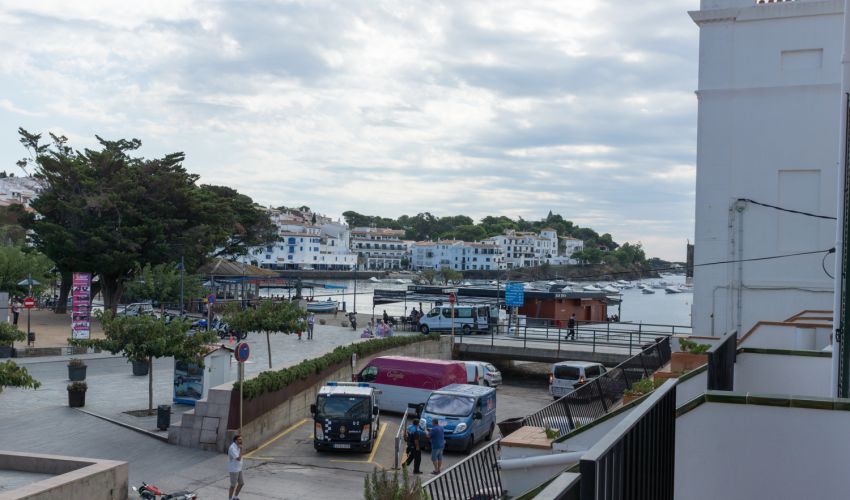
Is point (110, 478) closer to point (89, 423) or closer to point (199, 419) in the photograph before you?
point (199, 419)

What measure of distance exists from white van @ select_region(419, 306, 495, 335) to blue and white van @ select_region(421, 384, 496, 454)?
23.7m

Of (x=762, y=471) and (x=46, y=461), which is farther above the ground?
(x=762, y=471)

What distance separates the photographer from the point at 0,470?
601 inches

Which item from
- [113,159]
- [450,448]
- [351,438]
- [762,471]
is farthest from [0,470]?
[113,159]

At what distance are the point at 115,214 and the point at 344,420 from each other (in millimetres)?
36535

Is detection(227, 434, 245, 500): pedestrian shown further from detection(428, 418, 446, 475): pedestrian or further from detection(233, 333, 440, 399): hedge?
detection(428, 418, 446, 475): pedestrian

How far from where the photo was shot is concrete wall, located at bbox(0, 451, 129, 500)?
12766 mm

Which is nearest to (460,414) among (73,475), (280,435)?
(280,435)

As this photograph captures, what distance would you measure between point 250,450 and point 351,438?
9.00ft

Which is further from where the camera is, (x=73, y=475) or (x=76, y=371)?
(x=76, y=371)

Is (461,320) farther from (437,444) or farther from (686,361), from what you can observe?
(686,361)

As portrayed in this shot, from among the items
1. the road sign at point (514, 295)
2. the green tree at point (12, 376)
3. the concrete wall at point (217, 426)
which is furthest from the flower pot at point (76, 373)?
the road sign at point (514, 295)

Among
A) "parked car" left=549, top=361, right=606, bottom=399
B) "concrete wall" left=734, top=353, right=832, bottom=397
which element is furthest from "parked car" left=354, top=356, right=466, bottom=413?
"concrete wall" left=734, top=353, right=832, bottom=397

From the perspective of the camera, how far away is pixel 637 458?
4.28 meters
